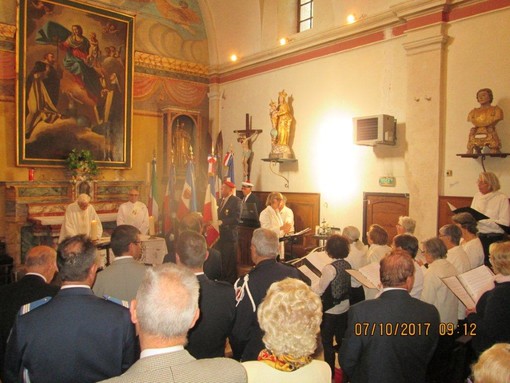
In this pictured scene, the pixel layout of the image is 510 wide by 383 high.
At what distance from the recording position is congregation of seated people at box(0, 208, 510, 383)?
169 cm

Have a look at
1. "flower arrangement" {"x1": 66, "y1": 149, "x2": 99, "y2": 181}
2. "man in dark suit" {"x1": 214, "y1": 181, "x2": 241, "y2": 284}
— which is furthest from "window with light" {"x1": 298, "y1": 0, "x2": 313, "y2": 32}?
"flower arrangement" {"x1": 66, "y1": 149, "x2": 99, "y2": 181}

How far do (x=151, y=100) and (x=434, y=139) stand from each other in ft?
25.3

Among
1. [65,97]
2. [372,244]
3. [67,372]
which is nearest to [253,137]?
[65,97]

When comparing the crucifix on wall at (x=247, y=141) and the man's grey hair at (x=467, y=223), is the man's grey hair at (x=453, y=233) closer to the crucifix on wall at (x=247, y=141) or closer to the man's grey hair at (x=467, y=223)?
the man's grey hair at (x=467, y=223)

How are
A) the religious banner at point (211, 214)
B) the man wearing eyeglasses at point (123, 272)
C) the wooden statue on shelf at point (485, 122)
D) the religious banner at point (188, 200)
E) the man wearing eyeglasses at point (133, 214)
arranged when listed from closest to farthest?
the man wearing eyeglasses at point (123, 272), the wooden statue on shelf at point (485, 122), the man wearing eyeglasses at point (133, 214), the religious banner at point (211, 214), the religious banner at point (188, 200)

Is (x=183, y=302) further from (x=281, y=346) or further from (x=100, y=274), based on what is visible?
(x=100, y=274)

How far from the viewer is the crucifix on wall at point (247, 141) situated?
11602 mm

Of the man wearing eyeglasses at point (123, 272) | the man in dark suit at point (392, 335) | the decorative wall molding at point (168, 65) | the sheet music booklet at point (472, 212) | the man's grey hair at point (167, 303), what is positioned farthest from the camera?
the decorative wall molding at point (168, 65)

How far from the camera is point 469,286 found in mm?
3393

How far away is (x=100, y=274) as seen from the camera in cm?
339

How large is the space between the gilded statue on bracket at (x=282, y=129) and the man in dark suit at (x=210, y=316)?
25.2ft

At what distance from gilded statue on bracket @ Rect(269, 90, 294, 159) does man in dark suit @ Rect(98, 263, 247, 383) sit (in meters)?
8.87

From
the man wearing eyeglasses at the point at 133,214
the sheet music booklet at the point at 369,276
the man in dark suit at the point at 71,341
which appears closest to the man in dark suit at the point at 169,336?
the man in dark suit at the point at 71,341

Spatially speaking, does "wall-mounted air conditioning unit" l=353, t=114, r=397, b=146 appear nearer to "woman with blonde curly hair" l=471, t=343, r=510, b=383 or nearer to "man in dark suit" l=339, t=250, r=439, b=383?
"man in dark suit" l=339, t=250, r=439, b=383
